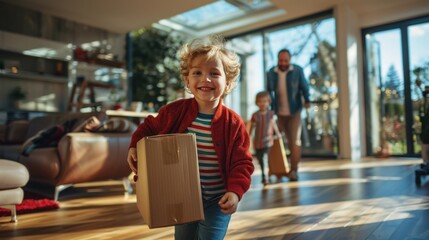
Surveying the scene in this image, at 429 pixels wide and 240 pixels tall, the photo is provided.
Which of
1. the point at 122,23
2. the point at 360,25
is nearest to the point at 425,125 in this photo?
the point at 360,25

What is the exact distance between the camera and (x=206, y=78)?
97 centimetres

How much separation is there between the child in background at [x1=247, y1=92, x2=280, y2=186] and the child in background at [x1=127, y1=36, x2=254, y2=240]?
A: 77.6 inches

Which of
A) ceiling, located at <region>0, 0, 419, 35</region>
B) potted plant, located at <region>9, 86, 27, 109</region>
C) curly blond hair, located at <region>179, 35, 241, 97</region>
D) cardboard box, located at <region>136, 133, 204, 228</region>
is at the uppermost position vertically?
ceiling, located at <region>0, 0, 419, 35</region>

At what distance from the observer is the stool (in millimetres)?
1785

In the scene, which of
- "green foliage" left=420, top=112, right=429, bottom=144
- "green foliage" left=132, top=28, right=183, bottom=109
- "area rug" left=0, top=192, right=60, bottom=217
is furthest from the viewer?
"green foliage" left=132, top=28, right=183, bottom=109

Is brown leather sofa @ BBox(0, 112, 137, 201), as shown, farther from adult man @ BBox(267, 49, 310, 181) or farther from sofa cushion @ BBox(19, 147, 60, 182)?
adult man @ BBox(267, 49, 310, 181)

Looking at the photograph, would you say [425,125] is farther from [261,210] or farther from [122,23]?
[122,23]

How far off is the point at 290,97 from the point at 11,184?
2.48 metres

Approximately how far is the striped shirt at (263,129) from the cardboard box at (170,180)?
2.23 meters

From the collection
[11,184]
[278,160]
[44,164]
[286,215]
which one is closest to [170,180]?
[286,215]

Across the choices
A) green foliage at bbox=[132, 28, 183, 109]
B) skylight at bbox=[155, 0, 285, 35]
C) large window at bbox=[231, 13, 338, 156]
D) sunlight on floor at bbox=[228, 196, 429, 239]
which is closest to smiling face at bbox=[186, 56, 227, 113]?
sunlight on floor at bbox=[228, 196, 429, 239]

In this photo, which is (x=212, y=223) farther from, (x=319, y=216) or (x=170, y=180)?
(x=319, y=216)

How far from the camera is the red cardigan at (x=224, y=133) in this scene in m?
0.92

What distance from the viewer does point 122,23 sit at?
5957 mm
